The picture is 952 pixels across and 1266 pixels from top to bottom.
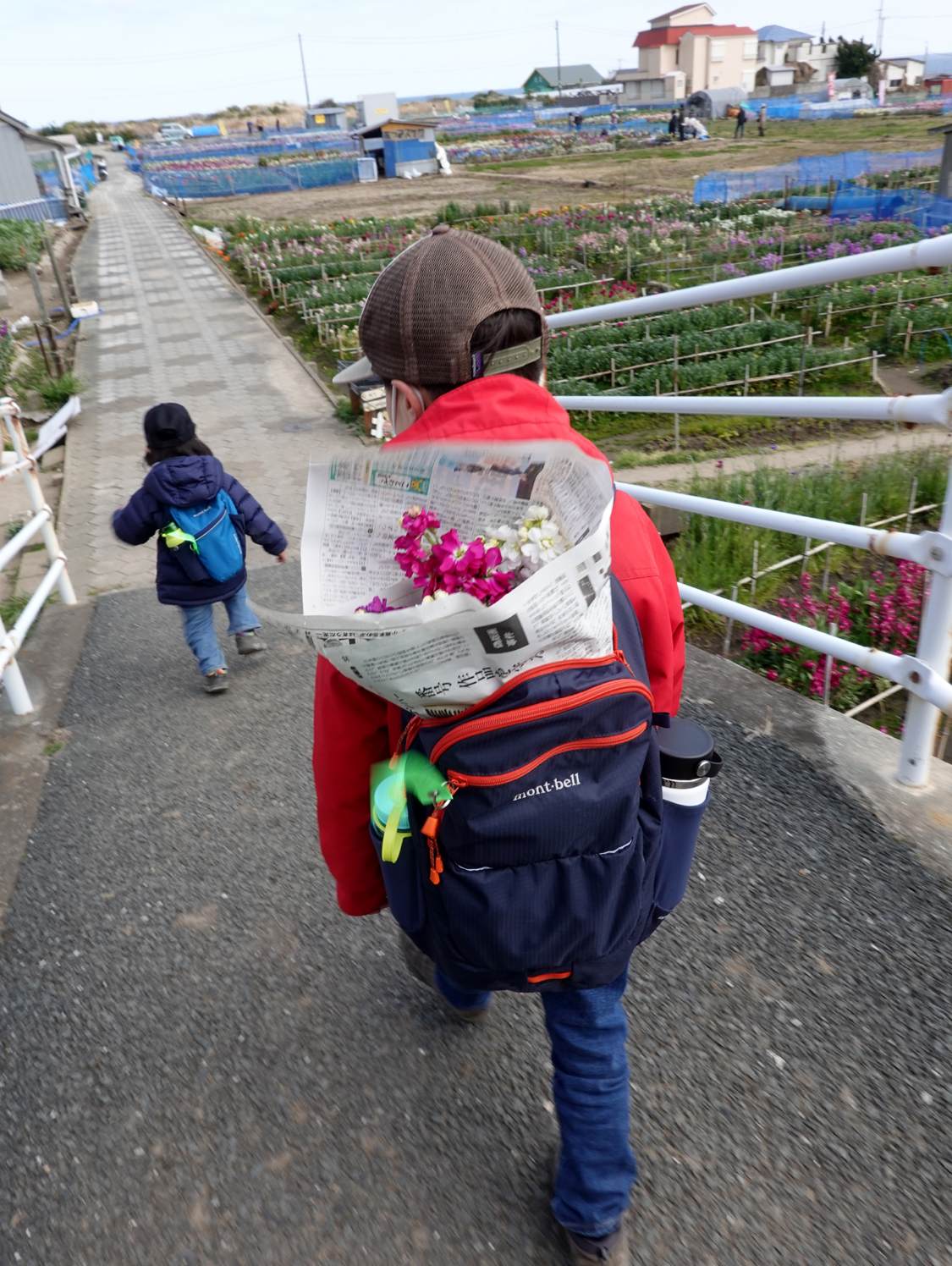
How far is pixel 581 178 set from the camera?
116 feet

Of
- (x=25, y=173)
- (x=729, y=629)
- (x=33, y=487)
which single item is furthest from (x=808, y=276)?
(x=25, y=173)

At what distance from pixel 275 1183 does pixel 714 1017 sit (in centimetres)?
96

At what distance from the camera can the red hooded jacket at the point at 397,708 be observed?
1222 millimetres

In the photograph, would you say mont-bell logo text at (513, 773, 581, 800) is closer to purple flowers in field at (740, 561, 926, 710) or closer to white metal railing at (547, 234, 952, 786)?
white metal railing at (547, 234, 952, 786)

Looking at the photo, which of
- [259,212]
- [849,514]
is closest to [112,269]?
[259,212]

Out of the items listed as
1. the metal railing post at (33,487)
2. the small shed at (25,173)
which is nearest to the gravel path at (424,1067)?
the metal railing post at (33,487)

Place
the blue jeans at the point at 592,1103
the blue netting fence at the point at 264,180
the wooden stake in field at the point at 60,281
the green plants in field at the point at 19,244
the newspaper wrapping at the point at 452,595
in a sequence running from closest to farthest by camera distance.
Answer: the newspaper wrapping at the point at 452,595 → the blue jeans at the point at 592,1103 → the wooden stake in field at the point at 60,281 → the green plants in field at the point at 19,244 → the blue netting fence at the point at 264,180

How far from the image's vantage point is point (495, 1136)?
1724 mm

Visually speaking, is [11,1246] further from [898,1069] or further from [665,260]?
[665,260]

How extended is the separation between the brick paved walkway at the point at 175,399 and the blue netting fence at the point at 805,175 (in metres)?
13.4

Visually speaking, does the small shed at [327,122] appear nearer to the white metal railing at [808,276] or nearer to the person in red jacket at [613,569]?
the white metal railing at [808,276]

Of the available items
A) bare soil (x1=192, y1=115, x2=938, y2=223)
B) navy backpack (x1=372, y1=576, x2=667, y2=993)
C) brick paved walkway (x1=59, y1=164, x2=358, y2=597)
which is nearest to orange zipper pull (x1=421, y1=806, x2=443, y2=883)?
navy backpack (x1=372, y1=576, x2=667, y2=993)

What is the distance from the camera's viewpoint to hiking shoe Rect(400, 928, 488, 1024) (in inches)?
76.7

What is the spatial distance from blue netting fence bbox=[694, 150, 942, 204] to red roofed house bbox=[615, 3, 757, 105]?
5996 centimetres
